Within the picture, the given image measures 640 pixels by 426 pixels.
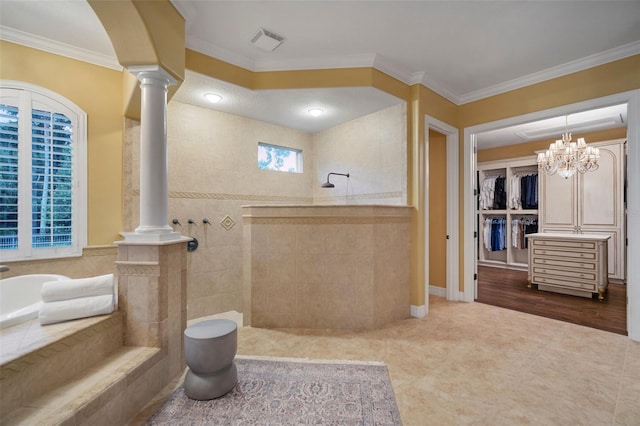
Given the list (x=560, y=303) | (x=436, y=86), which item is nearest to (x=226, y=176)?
(x=436, y=86)

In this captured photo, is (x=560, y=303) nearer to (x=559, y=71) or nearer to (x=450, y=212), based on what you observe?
(x=450, y=212)

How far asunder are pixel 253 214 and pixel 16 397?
2.01 metres

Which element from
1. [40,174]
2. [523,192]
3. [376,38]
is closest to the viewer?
[40,174]

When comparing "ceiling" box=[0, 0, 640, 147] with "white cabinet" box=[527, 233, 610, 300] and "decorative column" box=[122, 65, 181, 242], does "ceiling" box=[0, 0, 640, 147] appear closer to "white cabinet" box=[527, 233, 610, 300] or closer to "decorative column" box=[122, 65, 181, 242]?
"decorative column" box=[122, 65, 181, 242]

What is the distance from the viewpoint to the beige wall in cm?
341

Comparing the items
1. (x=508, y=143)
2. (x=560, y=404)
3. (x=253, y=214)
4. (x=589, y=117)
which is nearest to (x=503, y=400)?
(x=560, y=404)

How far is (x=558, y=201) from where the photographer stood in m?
5.38

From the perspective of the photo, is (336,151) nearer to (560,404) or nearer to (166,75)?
(166,75)

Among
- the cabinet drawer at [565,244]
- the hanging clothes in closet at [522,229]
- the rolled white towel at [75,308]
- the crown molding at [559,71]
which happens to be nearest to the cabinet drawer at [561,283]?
the cabinet drawer at [565,244]

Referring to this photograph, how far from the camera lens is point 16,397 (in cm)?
127

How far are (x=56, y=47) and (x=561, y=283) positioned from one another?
269 inches

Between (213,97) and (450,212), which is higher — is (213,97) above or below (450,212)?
above

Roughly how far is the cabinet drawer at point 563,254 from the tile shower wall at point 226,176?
9.42ft

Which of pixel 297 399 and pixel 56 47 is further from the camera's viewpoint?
pixel 56 47
